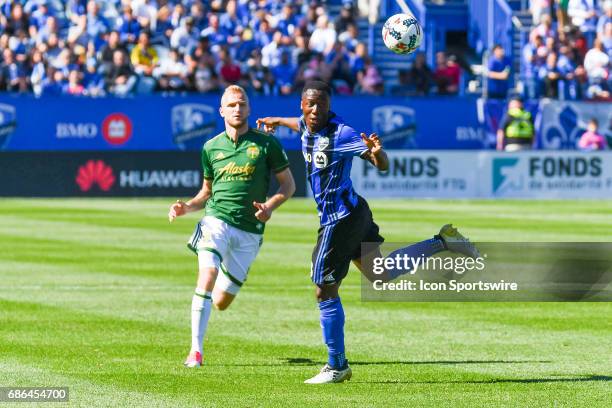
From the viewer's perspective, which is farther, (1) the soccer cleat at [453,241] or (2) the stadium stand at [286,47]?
(2) the stadium stand at [286,47]

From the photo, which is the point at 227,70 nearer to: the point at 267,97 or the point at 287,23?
the point at 267,97

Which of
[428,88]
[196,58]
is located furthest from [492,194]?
[196,58]

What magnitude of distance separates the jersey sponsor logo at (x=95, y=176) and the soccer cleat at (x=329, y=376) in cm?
2519

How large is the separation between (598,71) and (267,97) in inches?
417

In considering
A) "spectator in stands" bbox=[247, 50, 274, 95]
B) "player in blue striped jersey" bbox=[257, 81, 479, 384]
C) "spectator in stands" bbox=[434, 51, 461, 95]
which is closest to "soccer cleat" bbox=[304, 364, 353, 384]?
"player in blue striped jersey" bbox=[257, 81, 479, 384]

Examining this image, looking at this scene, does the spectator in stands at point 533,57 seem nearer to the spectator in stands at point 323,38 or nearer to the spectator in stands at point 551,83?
the spectator in stands at point 551,83

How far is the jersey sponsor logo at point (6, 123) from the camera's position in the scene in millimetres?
34781

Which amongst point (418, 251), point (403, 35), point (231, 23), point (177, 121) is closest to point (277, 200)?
point (418, 251)

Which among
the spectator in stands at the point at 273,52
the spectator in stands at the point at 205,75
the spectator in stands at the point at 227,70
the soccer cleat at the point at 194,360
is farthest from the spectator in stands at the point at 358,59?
the soccer cleat at the point at 194,360

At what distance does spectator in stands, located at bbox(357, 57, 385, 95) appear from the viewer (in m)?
37.9

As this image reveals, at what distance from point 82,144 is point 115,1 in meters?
5.27

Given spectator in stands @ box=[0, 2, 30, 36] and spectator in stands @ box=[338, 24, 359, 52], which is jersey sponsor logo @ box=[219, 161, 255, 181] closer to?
spectator in stands @ box=[0, 2, 30, 36]

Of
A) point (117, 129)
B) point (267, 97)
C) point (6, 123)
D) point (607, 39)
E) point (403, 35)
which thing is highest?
point (403, 35)
